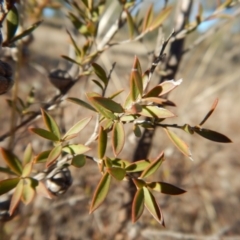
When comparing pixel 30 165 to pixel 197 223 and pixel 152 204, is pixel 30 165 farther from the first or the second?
pixel 197 223

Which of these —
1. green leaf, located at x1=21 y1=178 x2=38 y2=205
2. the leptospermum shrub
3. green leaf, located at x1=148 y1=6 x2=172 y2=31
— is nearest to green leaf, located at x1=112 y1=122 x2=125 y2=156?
the leptospermum shrub

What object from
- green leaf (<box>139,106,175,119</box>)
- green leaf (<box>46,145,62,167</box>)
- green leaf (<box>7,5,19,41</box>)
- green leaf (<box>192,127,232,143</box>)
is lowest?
green leaf (<box>192,127,232,143</box>)

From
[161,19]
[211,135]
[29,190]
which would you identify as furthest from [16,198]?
[161,19]

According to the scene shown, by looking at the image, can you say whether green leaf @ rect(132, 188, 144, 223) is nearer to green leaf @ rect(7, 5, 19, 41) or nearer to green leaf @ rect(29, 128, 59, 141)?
green leaf @ rect(29, 128, 59, 141)

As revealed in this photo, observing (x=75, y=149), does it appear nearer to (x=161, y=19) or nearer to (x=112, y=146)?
(x=112, y=146)

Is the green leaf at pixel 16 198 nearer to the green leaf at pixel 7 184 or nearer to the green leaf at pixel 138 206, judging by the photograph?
the green leaf at pixel 7 184
